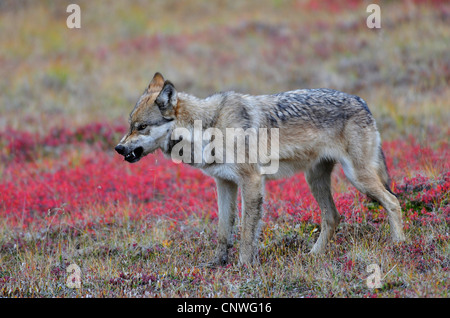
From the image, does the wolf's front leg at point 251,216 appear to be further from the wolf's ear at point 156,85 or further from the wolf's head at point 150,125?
the wolf's ear at point 156,85

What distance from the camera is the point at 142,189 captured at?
915 cm

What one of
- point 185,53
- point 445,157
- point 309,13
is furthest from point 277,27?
point 445,157

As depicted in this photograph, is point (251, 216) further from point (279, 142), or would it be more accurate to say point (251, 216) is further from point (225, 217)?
point (279, 142)

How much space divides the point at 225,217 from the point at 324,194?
4.65 ft

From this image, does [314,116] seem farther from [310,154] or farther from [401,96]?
[401,96]

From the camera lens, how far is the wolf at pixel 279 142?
5.99m

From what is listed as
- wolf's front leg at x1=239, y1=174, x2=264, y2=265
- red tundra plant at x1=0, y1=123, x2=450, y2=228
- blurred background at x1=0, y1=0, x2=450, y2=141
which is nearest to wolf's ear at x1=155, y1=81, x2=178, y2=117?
red tundra plant at x1=0, y1=123, x2=450, y2=228

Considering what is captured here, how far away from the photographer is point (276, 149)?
20.7 ft

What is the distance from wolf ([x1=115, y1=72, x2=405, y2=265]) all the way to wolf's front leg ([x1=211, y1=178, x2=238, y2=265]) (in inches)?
0.5

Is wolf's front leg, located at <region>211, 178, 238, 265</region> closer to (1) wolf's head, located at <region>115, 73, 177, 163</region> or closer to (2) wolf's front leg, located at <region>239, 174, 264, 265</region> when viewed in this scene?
(2) wolf's front leg, located at <region>239, 174, 264, 265</region>

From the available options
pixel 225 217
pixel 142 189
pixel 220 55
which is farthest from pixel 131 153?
pixel 220 55

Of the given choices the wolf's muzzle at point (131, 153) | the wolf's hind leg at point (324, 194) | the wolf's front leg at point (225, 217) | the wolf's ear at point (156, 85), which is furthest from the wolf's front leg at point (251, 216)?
the wolf's ear at point (156, 85)

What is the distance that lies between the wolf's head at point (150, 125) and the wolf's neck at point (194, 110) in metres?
0.12

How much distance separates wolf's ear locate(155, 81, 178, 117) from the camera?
5891 mm
